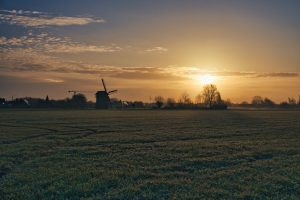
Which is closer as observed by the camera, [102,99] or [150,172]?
[150,172]

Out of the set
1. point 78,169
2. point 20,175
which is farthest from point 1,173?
point 78,169

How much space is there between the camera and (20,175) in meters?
14.1

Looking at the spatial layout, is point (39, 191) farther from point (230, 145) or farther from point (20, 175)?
point (230, 145)

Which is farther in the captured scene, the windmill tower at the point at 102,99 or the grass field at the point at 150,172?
the windmill tower at the point at 102,99

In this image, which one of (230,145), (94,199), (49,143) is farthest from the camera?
(49,143)

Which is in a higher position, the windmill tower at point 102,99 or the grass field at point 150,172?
the windmill tower at point 102,99

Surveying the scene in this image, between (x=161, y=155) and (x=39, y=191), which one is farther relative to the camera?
(x=161, y=155)

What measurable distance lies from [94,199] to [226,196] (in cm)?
410

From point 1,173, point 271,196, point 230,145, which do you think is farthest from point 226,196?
point 230,145

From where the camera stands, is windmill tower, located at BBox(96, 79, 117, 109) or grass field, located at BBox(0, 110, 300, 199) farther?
windmill tower, located at BBox(96, 79, 117, 109)

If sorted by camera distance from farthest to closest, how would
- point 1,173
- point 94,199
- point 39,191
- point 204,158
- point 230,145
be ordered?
1. point 230,145
2. point 204,158
3. point 1,173
4. point 39,191
5. point 94,199

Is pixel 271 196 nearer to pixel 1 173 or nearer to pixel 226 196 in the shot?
pixel 226 196

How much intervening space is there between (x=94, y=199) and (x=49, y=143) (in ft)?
48.5

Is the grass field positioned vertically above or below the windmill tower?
below
